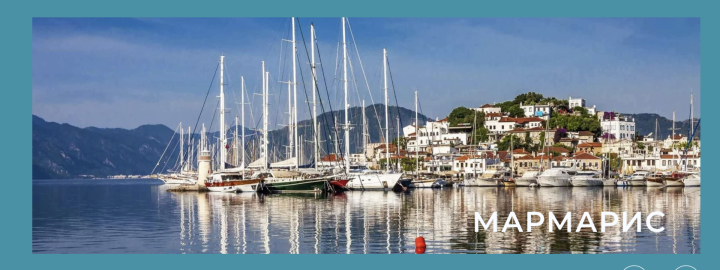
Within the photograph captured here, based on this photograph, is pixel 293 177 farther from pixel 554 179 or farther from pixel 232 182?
pixel 554 179

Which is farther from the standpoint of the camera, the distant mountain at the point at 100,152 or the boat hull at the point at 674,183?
the distant mountain at the point at 100,152

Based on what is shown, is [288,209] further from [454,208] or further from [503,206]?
[503,206]

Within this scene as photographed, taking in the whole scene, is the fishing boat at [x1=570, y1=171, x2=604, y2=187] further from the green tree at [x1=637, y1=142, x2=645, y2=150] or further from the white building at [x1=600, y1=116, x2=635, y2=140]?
the white building at [x1=600, y1=116, x2=635, y2=140]

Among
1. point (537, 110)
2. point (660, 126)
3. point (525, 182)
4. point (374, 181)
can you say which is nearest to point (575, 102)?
point (537, 110)

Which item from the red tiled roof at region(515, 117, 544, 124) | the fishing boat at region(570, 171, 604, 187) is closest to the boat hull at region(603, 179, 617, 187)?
the fishing boat at region(570, 171, 604, 187)

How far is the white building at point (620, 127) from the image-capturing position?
218 ft

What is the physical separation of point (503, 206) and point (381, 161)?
83.5ft

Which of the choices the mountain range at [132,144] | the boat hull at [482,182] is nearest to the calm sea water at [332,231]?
the mountain range at [132,144]

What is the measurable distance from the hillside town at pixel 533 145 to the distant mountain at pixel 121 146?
278 cm

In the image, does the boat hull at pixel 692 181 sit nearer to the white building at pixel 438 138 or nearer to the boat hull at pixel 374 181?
the boat hull at pixel 374 181

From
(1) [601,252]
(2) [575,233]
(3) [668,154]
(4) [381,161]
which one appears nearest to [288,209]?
(2) [575,233]

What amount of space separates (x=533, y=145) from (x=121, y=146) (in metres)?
30.3

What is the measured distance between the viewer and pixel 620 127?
219 ft

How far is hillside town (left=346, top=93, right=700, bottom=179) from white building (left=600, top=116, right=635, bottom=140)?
79 millimetres
